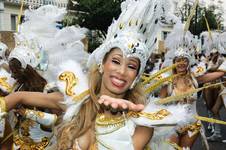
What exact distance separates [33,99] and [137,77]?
598 millimetres

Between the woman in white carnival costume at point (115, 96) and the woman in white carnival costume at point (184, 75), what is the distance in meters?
2.77

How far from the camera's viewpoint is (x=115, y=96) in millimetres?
2555

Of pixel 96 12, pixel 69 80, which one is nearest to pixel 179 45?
pixel 69 80

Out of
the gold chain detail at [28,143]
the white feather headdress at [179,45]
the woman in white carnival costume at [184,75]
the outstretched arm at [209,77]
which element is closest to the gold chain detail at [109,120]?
the gold chain detail at [28,143]

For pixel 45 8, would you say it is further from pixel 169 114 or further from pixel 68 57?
pixel 169 114

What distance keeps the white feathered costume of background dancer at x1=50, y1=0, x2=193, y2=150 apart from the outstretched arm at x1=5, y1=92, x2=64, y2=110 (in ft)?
0.40

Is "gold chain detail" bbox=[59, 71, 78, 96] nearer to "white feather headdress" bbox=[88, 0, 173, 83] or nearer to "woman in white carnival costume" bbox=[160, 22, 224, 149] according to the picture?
"white feather headdress" bbox=[88, 0, 173, 83]

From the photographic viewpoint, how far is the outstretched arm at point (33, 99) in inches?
103

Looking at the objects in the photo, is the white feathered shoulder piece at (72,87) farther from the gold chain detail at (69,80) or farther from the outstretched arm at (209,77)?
the outstretched arm at (209,77)

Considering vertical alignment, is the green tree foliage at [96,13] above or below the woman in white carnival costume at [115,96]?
below

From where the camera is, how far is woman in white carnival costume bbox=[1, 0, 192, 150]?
8.01 feet

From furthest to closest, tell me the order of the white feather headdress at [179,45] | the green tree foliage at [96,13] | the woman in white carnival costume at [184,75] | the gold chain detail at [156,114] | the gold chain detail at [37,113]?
the green tree foliage at [96,13], the white feather headdress at [179,45], the woman in white carnival costume at [184,75], the gold chain detail at [37,113], the gold chain detail at [156,114]

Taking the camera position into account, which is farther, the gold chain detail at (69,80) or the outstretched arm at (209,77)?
the outstretched arm at (209,77)

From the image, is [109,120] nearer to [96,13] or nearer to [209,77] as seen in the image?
[209,77]
